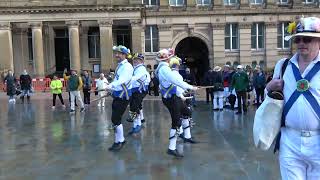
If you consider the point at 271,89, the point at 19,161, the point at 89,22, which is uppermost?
the point at 89,22

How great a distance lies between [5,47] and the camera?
1542 inches

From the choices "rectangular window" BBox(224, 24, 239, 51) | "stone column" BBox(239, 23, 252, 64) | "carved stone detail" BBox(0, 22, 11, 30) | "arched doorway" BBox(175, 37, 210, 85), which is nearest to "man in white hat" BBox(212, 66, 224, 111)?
"stone column" BBox(239, 23, 252, 64)

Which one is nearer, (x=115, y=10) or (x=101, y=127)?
(x=101, y=127)

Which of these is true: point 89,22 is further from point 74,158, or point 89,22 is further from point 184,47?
point 74,158

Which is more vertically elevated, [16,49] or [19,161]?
[16,49]

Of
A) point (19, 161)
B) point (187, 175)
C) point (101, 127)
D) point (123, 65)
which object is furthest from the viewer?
point (101, 127)

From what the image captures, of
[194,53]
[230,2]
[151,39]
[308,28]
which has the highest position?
[230,2]

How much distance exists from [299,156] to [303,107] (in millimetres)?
443

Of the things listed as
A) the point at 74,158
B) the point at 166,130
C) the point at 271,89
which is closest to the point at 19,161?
the point at 74,158

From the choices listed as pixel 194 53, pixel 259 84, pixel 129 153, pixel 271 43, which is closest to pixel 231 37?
pixel 271 43

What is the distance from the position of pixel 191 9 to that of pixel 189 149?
1229 inches

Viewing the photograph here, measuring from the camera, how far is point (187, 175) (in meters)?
7.85

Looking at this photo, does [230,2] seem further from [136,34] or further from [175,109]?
[175,109]

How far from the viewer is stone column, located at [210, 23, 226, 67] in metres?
40.2
